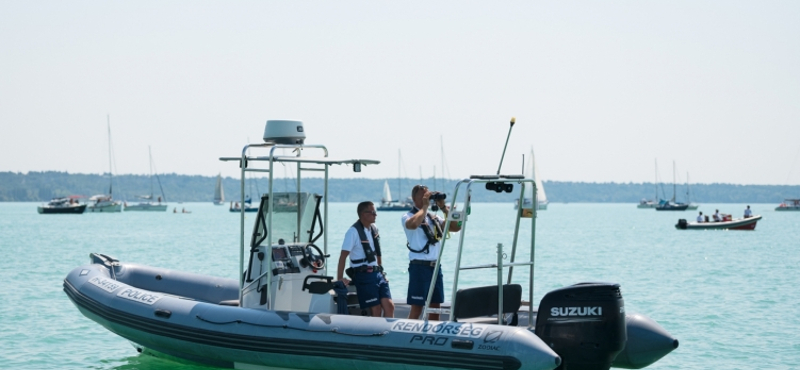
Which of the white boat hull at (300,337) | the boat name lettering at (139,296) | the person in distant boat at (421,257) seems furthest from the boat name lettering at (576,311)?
the boat name lettering at (139,296)

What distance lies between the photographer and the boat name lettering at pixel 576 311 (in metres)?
7.05

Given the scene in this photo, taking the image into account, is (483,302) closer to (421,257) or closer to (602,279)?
(421,257)

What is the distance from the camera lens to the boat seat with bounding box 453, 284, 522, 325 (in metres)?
7.65

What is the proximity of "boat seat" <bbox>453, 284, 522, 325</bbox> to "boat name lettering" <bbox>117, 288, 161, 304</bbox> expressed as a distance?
2.99 meters

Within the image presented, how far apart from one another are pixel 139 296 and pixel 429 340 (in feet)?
10.7

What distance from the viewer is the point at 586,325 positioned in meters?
7.06

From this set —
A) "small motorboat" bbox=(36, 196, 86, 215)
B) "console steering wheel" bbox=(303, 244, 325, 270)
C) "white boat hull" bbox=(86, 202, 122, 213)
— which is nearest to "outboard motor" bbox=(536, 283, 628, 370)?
"console steering wheel" bbox=(303, 244, 325, 270)

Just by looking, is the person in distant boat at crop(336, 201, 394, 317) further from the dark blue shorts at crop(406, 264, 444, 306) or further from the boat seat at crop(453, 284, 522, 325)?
the boat seat at crop(453, 284, 522, 325)

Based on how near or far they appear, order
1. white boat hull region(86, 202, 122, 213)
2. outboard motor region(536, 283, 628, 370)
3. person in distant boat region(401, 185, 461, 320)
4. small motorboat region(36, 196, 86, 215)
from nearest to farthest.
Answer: outboard motor region(536, 283, 628, 370) < person in distant boat region(401, 185, 461, 320) < small motorboat region(36, 196, 86, 215) < white boat hull region(86, 202, 122, 213)

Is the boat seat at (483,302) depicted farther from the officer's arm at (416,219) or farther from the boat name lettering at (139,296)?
the boat name lettering at (139,296)

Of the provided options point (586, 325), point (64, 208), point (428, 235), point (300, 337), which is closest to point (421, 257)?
point (428, 235)

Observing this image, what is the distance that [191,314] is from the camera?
858 centimetres

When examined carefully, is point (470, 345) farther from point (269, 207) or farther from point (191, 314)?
point (191, 314)

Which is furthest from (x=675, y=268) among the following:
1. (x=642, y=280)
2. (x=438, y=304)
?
(x=438, y=304)
